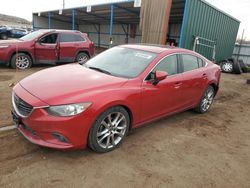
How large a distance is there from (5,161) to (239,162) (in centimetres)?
336

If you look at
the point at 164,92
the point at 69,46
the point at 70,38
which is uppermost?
the point at 70,38

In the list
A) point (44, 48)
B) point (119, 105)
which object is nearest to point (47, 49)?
point (44, 48)

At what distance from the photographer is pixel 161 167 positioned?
118 inches

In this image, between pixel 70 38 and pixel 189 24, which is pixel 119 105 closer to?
pixel 70 38

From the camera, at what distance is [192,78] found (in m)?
4.51

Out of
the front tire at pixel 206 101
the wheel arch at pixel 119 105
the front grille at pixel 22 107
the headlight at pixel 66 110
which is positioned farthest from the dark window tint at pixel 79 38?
the headlight at pixel 66 110

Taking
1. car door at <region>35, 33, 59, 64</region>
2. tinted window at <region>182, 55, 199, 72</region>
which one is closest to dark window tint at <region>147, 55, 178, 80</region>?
tinted window at <region>182, 55, 199, 72</region>

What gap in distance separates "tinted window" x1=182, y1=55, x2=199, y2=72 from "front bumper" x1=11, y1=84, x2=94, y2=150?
249cm

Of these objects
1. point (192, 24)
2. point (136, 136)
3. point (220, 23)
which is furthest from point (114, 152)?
point (220, 23)

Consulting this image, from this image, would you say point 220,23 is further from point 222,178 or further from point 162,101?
point 222,178

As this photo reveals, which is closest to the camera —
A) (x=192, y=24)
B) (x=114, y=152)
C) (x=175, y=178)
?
(x=175, y=178)

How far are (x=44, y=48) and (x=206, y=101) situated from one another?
6.91 m

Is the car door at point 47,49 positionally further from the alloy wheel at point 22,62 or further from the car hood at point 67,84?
the car hood at point 67,84

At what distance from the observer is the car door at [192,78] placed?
440 cm
